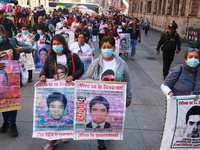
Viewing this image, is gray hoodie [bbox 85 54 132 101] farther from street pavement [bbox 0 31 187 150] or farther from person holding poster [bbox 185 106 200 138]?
street pavement [bbox 0 31 187 150]

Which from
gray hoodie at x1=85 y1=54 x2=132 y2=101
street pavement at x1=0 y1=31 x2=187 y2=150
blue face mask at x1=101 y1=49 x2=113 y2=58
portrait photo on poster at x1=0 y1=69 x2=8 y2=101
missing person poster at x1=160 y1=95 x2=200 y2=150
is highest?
blue face mask at x1=101 y1=49 x2=113 y2=58

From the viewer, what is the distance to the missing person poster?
3379mm

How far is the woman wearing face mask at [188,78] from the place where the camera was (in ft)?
11.4

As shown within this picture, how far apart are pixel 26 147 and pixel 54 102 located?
3.24ft

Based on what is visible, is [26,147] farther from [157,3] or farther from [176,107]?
[157,3]

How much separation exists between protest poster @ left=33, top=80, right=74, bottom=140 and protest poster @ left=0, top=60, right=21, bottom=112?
64 centimetres

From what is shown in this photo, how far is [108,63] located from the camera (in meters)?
3.81

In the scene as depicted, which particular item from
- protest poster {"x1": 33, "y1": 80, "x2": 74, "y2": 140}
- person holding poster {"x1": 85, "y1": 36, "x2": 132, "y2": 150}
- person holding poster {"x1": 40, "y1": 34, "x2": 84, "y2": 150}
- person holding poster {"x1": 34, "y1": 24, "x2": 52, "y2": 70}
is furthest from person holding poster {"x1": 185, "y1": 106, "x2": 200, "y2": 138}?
person holding poster {"x1": 34, "y1": 24, "x2": 52, "y2": 70}

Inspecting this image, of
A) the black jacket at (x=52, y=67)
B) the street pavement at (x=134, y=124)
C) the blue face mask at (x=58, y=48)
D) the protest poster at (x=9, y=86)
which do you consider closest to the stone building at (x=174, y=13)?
the street pavement at (x=134, y=124)

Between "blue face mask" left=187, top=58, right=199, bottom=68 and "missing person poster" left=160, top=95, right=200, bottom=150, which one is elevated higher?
"blue face mask" left=187, top=58, right=199, bottom=68

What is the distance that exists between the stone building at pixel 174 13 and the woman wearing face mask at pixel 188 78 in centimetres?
1691

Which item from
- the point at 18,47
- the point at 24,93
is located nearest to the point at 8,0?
the point at 24,93

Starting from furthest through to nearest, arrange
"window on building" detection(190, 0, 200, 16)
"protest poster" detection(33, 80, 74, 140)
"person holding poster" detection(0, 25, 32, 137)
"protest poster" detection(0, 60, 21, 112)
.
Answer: "window on building" detection(190, 0, 200, 16), "person holding poster" detection(0, 25, 32, 137), "protest poster" detection(0, 60, 21, 112), "protest poster" detection(33, 80, 74, 140)

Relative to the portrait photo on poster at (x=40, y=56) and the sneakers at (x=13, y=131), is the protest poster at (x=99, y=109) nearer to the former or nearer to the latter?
the sneakers at (x=13, y=131)
